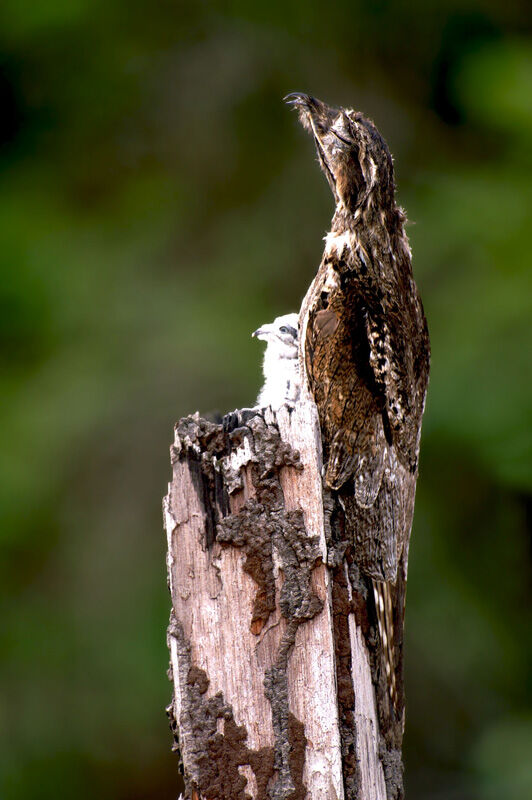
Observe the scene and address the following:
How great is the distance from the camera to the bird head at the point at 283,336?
3.40 meters

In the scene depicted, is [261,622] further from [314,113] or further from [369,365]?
[314,113]

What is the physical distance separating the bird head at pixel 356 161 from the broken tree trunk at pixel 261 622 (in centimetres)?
63

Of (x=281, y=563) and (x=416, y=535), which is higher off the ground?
(x=416, y=535)

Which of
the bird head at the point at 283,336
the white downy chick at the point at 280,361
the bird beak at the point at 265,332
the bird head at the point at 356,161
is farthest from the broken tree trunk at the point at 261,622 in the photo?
the bird beak at the point at 265,332

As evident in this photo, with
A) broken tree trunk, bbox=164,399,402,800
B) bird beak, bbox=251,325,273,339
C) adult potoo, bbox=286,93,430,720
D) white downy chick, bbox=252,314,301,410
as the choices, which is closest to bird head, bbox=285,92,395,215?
adult potoo, bbox=286,93,430,720

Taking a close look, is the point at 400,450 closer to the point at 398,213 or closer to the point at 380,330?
the point at 380,330

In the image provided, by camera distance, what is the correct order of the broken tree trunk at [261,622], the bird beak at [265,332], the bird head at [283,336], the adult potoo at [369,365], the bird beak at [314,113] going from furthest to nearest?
the bird beak at [265,332]
the bird head at [283,336]
the bird beak at [314,113]
the adult potoo at [369,365]
the broken tree trunk at [261,622]

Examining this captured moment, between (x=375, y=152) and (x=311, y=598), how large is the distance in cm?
123

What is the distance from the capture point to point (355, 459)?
2.25 m

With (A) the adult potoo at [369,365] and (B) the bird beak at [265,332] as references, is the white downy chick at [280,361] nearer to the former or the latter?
(B) the bird beak at [265,332]

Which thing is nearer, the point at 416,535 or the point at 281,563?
the point at 281,563

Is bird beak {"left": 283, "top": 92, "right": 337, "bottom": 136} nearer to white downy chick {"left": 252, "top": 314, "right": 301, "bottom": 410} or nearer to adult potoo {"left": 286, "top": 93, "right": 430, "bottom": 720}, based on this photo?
adult potoo {"left": 286, "top": 93, "right": 430, "bottom": 720}

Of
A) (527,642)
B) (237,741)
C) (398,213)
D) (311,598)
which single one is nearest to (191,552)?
(311,598)

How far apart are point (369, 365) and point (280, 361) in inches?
44.5
